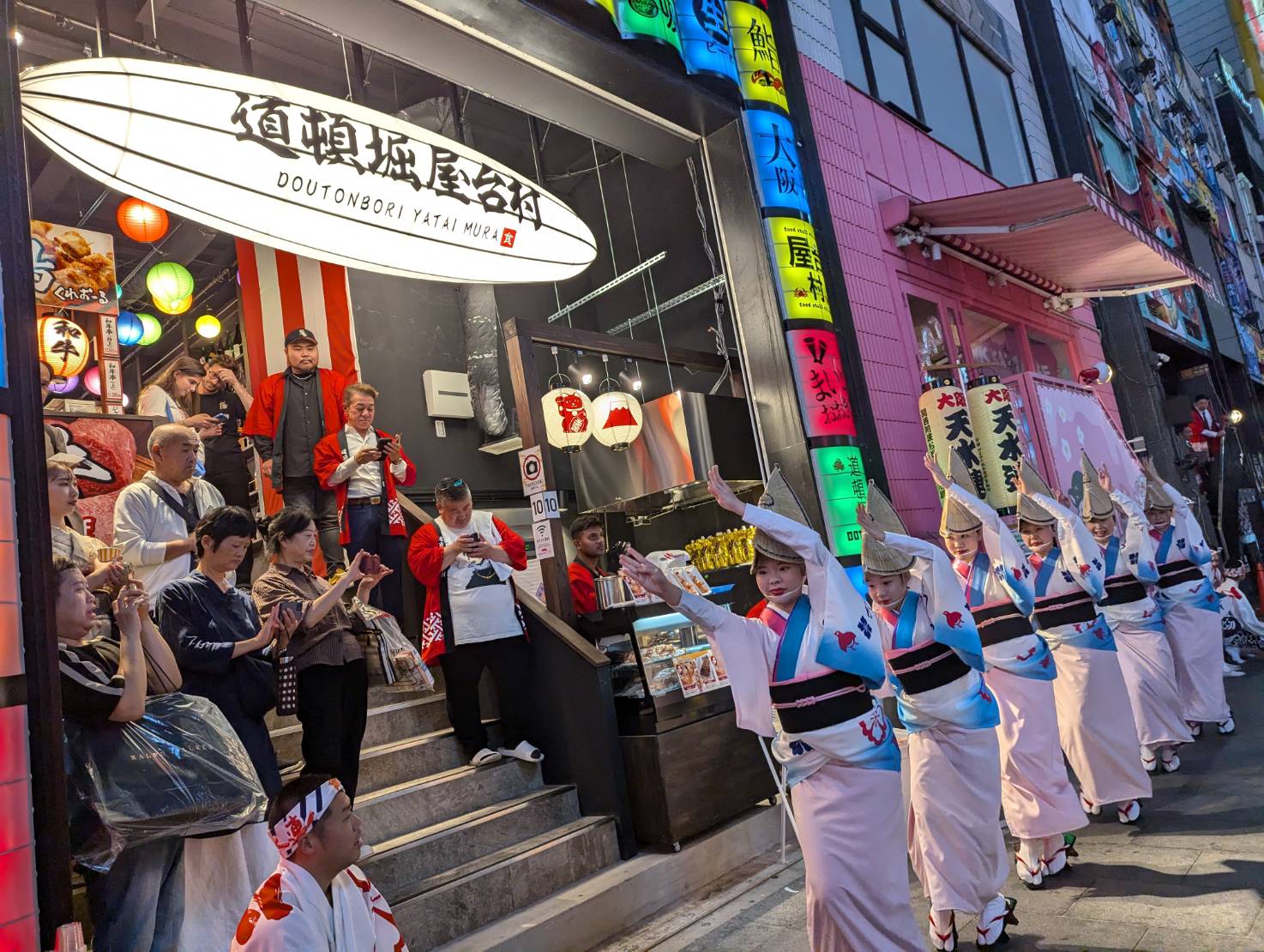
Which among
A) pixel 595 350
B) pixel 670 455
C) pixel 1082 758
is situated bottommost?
pixel 1082 758

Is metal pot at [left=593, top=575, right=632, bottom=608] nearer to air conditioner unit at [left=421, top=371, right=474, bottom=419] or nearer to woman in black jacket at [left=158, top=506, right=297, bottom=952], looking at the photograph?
woman in black jacket at [left=158, top=506, right=297, bottom=952]

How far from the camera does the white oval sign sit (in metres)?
4.75

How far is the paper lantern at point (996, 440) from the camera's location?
31.4 ft

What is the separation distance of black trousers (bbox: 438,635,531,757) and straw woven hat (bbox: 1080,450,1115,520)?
5.10 meters

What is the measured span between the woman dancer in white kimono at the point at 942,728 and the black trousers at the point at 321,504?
4.03 m

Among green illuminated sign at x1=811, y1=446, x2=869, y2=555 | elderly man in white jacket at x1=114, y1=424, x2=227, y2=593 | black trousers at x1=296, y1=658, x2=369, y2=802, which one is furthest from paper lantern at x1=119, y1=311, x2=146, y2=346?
green illuminated sign at x1=811, y1=446, x2=869, y2=555

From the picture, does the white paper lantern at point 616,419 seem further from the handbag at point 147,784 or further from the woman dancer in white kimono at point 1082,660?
the handbag at point 147,784

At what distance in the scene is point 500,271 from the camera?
6.66m

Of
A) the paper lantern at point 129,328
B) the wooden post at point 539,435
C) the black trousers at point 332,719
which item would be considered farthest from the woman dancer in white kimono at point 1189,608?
the paper lantern at point 129,328

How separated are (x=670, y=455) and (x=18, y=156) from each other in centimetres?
632

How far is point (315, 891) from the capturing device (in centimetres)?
270

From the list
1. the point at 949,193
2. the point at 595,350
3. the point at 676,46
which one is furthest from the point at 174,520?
the point at 949,193

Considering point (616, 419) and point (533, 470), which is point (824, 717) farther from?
point (616, 419)

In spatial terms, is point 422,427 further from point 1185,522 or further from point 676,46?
point 1185,522
